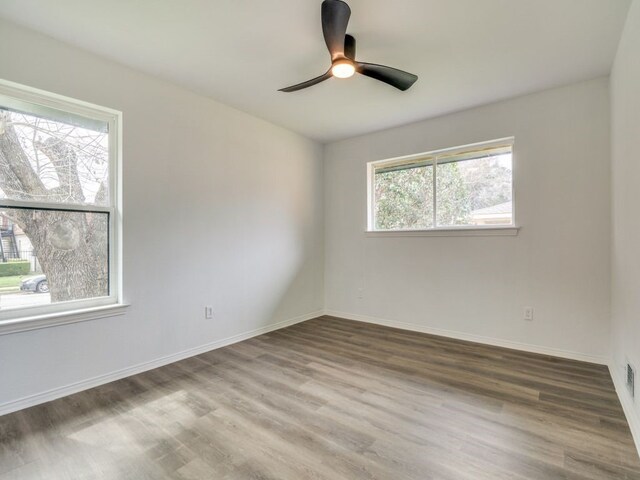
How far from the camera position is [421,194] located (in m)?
3.83

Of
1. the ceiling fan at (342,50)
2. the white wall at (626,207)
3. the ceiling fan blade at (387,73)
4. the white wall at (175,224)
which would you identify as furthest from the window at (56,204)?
the white wall at (626,207)

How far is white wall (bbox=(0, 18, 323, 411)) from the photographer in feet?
7.12

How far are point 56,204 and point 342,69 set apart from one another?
2.29 m

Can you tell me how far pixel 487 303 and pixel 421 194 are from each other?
1.45m

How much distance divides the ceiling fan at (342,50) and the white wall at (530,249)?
1578 mm

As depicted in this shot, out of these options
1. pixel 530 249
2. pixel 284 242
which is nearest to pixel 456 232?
pixel 530 249

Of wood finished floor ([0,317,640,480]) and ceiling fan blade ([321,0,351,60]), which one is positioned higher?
ceiling fan blade ([321,0,351,60])

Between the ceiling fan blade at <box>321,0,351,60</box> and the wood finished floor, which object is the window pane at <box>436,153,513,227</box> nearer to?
the wood finished floor

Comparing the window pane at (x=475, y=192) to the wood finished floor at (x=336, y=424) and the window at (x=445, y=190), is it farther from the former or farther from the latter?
the wood finished floor at (x=336, y=424)

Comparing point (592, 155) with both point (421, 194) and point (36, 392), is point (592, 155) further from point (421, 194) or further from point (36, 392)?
point (36, 392)

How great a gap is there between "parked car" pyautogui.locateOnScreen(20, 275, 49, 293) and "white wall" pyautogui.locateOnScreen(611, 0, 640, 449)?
3797 millimetres

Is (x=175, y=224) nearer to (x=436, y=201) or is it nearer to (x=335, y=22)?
(x=335, y=22)

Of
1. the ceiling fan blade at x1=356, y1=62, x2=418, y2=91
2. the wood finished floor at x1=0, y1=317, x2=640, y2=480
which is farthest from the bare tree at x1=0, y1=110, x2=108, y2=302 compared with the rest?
the ceiling fan blade at x1=356, y1=62, x2=418, y2=91

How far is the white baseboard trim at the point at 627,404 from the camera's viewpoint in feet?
5.55
